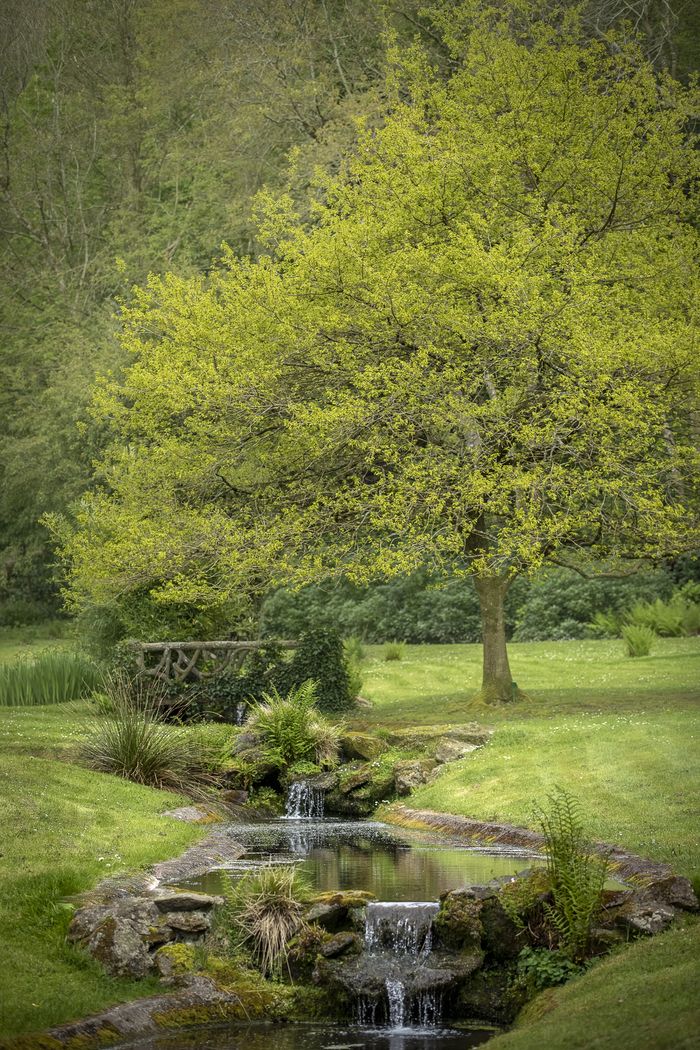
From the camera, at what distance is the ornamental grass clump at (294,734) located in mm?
19328

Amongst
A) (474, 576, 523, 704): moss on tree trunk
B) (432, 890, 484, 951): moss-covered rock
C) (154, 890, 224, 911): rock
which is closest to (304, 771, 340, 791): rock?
(474, 576, 523, 704): moss on tree trunk

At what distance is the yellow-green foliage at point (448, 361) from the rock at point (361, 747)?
2644 mm

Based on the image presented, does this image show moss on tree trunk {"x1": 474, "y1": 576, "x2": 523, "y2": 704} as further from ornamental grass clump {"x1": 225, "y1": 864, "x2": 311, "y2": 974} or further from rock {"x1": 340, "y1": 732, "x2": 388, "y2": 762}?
ornamental grass clump {"x1": 225, "y1": 864, "x2": 311, "y2": 974}

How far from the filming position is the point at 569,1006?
864 centimetres

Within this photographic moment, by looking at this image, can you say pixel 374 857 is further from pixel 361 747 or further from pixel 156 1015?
pixel 361 747

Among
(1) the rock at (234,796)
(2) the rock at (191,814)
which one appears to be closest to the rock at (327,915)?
(2) the rock at (191,814)

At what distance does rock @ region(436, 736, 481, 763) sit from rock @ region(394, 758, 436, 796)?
18 cm

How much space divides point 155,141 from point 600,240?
21.5 metres

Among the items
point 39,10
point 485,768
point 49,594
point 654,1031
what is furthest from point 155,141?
point 654,1031

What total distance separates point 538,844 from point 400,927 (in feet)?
12.1

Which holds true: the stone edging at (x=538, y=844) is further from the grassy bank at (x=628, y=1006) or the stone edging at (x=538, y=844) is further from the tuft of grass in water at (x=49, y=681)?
the tuft of grass in water at (x=49, y=681)

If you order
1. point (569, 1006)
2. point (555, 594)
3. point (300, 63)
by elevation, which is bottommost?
point (569, 1006)

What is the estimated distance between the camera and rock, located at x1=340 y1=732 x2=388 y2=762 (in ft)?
64.4

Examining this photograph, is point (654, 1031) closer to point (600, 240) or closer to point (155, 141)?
point (600, 240)
